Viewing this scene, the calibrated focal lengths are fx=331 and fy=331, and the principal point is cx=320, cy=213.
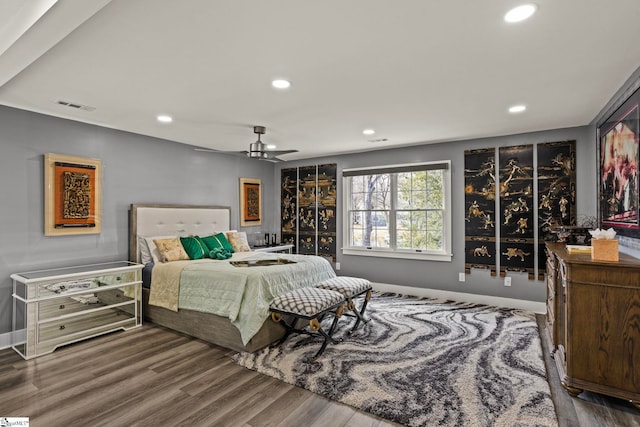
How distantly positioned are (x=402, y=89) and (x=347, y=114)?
2.73ft

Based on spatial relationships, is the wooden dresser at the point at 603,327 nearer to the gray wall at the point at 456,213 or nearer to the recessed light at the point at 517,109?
the recessed light at the point at 517,109

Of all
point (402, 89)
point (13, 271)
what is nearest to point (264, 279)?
point (402, 89)

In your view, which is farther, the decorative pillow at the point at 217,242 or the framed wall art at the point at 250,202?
the framed wall art at the point at 250,202

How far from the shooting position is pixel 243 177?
6.02 metres

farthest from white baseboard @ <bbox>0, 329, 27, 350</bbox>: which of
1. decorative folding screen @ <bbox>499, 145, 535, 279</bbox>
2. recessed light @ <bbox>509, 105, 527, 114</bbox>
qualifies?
decorative folding screen @ <bbox>499, 145, 535, 279</bbox>

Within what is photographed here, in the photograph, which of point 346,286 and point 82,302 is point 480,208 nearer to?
point 346,286

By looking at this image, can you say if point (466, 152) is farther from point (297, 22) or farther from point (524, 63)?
point (297, 22)

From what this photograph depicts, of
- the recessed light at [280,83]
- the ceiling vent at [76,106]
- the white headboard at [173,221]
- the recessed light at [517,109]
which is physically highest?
the ceiling vent at [76,106]

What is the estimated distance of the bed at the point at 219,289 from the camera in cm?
314

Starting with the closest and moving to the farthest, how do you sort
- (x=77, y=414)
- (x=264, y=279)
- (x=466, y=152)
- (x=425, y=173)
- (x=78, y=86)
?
(x=77, y=414) → (x=78, y=86) → (x=264, y=279) → (x=466, y=152) → (x=425, y=173)

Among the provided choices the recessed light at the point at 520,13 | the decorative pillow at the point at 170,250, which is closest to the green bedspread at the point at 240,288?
the decorative pillow at the point at 170,250

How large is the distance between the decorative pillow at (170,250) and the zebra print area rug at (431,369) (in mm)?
1696

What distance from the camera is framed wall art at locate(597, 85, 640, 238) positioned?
253 cm

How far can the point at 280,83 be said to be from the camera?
2744mm
